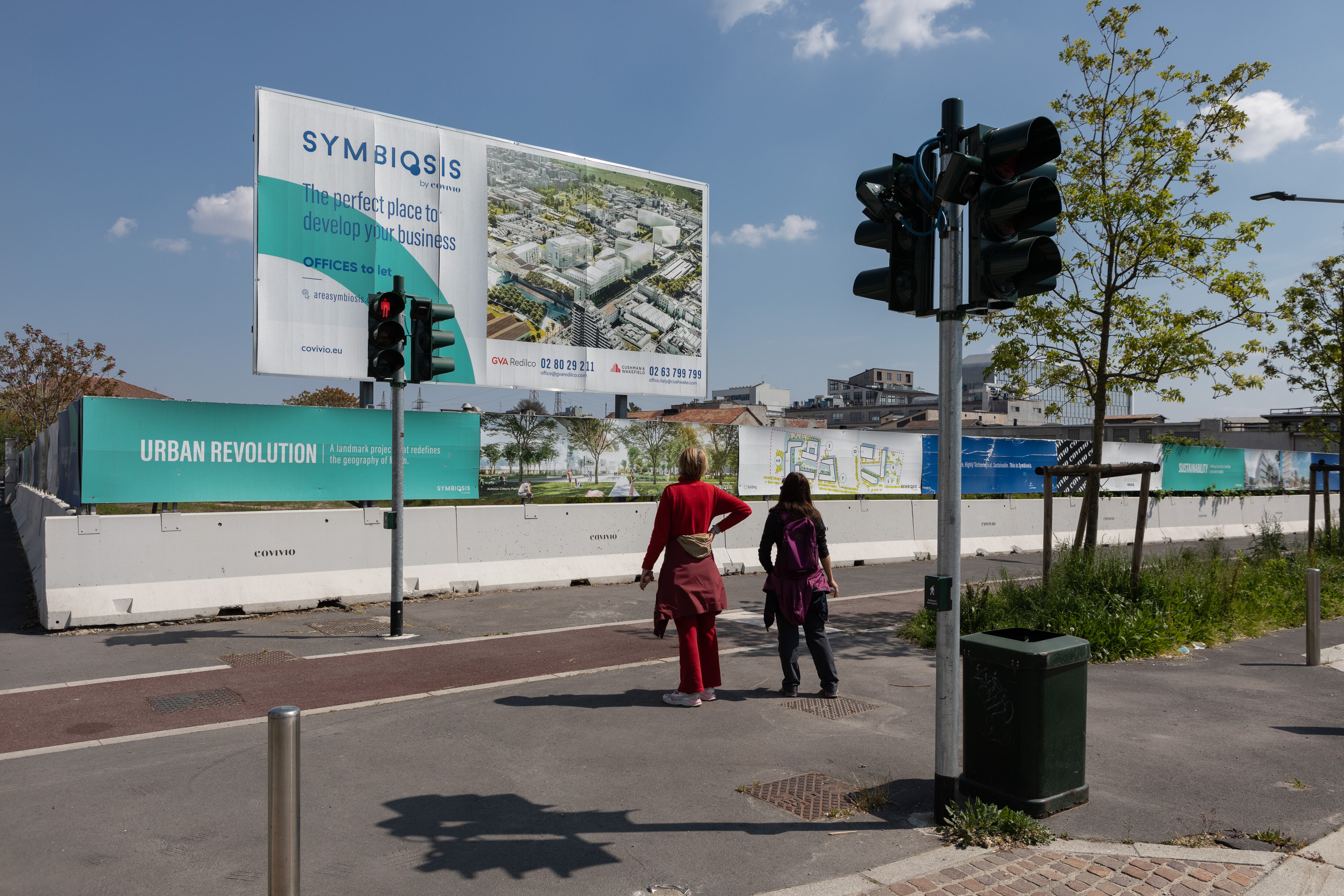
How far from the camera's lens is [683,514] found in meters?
6.74

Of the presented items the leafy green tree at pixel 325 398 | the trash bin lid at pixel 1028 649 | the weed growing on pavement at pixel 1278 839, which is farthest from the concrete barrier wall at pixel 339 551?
the leafy green tree at pixel 325 398

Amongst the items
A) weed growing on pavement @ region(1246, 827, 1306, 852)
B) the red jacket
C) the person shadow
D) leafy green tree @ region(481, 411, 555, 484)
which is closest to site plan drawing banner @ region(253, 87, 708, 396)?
leafy green tree @ region(481, 411, 555, 484)

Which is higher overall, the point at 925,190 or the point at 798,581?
the point at 925,190

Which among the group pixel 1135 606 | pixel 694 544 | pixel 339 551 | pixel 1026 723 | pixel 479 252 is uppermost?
pixel 479 252

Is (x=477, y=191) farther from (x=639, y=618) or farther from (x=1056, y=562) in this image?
(x=1056, y=562)

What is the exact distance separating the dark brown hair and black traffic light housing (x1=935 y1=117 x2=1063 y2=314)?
289 centimetres

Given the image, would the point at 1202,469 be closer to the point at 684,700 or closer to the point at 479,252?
the point at 479,252

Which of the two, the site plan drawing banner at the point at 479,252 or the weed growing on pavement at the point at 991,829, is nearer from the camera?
the weed growing on pavement at the point at 991,829

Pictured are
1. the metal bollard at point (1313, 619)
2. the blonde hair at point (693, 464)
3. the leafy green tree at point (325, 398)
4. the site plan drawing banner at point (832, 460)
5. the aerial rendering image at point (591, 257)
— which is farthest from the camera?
the leafy green tree at point (325, 398)

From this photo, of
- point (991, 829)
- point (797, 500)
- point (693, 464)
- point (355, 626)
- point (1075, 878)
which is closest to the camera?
point (1075, 878)

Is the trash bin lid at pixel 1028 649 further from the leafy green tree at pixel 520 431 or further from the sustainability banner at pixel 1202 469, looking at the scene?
the sustainability banner at pixel 1202 469

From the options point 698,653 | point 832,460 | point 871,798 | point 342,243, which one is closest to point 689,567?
point 698,653

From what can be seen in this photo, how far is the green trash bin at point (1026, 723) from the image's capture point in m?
4.65

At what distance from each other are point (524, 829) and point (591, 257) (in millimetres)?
13215
